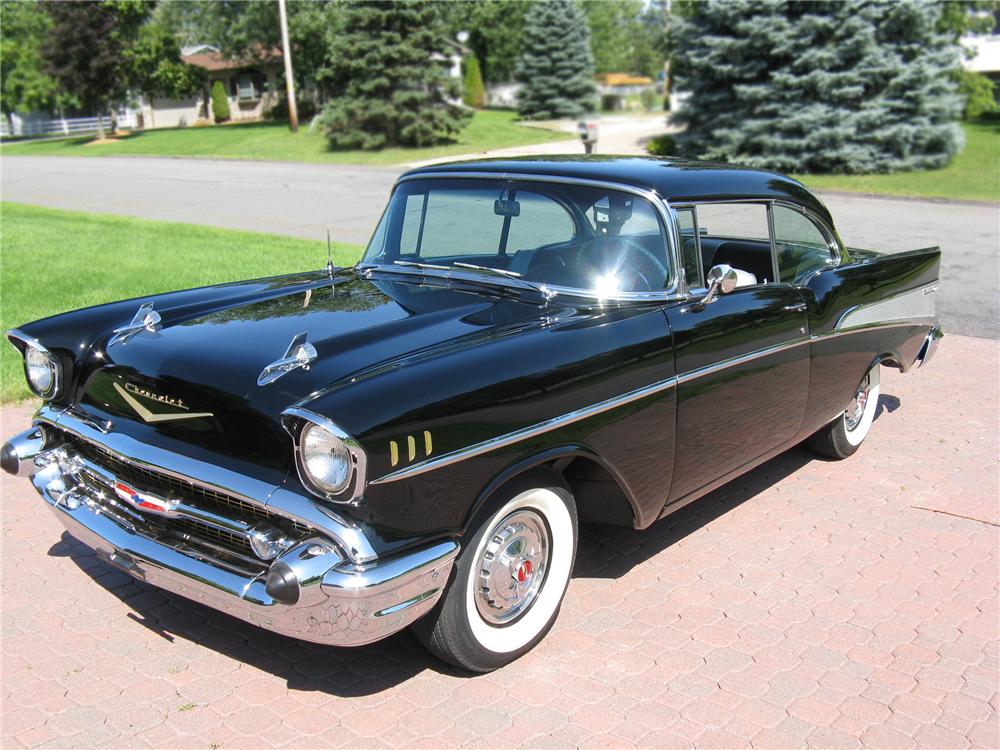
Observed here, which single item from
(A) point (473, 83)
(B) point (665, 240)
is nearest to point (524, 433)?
(B) point (665, 240)

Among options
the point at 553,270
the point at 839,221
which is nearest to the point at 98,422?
the point at 553,270

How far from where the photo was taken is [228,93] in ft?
187

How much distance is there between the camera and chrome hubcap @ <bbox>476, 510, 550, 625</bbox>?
3258 millimetres

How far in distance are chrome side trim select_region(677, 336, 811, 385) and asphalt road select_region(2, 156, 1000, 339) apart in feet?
15.9

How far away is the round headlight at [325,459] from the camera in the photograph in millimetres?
2793

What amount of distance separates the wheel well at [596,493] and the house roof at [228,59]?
4664cm

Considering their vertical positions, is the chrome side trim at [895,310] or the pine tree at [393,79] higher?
the pine tree at [393,79]

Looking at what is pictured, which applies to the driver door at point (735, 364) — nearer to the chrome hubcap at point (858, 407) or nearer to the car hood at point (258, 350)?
the car hood at point (258, 350)

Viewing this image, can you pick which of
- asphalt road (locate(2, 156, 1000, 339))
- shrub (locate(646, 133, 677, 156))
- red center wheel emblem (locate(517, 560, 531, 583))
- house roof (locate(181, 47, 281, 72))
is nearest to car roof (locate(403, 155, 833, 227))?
red center wheel emblem (locate(517, 560, 531, 583))

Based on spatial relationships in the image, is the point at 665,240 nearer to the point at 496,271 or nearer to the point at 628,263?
the point at 628,263

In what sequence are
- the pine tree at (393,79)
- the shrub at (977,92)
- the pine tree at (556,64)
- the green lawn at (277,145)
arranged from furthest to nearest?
the pine tree at (556,64)
the green lawn at (277,145)
the pine tree at (393,79)
the shrub at (977,92)

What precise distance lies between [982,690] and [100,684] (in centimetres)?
311

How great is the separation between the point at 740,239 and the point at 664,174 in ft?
3.05

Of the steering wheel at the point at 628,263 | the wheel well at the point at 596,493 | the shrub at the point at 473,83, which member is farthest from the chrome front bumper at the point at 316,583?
the shrub at the point at 473,83
